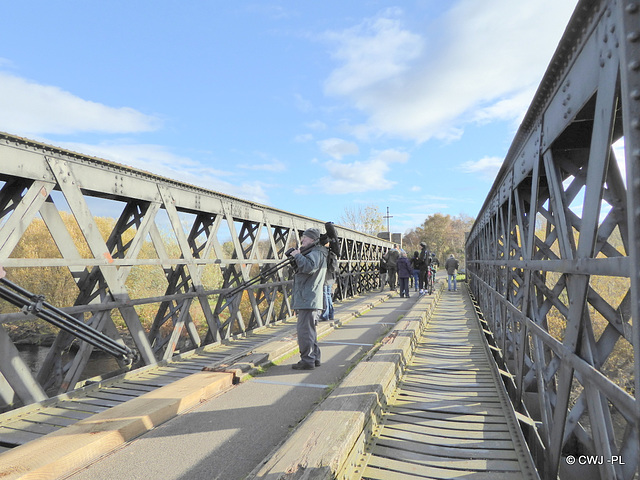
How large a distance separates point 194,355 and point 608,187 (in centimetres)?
568

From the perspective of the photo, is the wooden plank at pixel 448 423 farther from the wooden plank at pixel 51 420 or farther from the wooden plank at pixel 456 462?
the wooden plank at pixel 51 420

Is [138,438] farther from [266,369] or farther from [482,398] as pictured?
[482,398]

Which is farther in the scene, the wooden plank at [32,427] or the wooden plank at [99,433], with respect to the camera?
the wooden plank at [32,427]

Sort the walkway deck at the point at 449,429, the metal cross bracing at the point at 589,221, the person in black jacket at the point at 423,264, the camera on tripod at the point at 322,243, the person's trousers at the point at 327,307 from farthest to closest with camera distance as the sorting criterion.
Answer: the person in black jacket at the point at 423,264, the person's trousers at the point at 327,307, the camera on tripod at the point at 322,243, the walkway deck at the point at 449,429, the metal cross bracing at the point at 589,221

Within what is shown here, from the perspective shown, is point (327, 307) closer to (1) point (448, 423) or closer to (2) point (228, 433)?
(1) point (448, 423)

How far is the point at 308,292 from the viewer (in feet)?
16.3

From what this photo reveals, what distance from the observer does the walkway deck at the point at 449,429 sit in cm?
274

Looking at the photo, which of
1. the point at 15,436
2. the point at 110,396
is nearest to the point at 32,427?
the point at 15,436

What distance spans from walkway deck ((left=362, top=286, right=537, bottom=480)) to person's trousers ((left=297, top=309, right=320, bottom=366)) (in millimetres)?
1194

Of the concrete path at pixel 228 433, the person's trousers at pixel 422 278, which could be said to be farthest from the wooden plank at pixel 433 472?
Answer: the person's trousers at pixel 422 278

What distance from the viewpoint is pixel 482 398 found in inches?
162

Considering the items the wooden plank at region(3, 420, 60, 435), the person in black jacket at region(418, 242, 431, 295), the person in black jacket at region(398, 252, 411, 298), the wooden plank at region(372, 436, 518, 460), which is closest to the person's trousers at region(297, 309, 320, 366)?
the wooden plank at region(372, 436, 518, 460)

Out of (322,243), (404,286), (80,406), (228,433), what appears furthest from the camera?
(404,286)

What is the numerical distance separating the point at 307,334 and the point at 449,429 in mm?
2114
